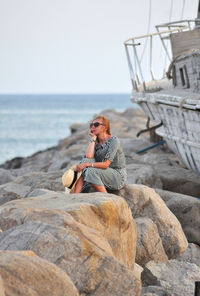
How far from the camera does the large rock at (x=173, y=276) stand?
6053mm

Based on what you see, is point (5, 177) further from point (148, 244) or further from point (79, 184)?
point (148, 244)

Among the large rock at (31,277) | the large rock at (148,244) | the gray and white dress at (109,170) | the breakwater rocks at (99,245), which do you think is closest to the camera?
the large rock at (31,277)

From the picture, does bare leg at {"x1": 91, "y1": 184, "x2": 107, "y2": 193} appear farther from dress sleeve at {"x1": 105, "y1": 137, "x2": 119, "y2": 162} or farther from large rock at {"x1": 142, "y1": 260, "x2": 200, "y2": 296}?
large rock at {"x1": 142, "y1": 260, "x2": 200, "y2": 296}

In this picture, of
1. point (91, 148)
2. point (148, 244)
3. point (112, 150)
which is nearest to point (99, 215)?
point (148, 244)

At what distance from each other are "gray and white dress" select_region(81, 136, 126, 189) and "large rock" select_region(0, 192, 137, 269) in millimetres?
1120

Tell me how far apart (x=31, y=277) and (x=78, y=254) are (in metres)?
0.74

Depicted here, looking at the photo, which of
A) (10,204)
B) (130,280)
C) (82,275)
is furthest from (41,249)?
(10,204)

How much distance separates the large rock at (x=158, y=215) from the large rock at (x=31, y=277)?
2936mm

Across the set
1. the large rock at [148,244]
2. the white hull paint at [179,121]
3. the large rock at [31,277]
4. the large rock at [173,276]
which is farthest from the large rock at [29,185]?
the large rock at [31,277]

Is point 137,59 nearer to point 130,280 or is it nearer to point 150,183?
point 150,183

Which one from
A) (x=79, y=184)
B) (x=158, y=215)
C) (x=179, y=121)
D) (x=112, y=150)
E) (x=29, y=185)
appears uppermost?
(x=112, y=150)

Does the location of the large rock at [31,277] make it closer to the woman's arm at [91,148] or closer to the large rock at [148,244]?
the large rock at [148,244]

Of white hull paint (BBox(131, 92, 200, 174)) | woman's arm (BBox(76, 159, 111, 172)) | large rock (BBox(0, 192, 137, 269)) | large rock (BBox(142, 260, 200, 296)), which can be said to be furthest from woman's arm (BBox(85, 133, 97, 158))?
white hull paint (BBox(131, 92, 200, 174))

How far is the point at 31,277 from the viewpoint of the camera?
4.12 meters
